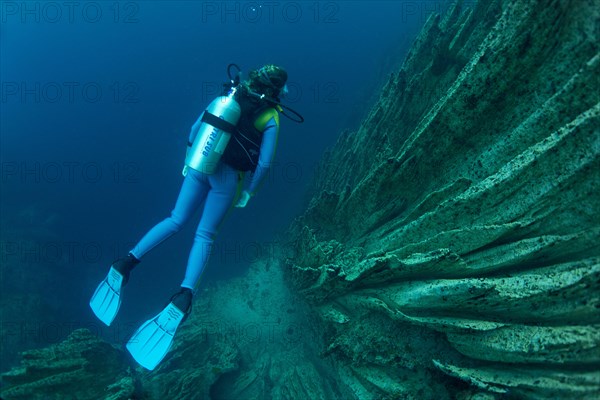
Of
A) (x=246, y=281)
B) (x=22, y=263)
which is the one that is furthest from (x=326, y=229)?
(x=22, y=263)

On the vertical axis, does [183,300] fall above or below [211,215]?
below

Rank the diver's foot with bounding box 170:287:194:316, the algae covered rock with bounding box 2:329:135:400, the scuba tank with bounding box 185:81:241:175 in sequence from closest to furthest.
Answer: the scuba tank with bounding box 185:81:241:175 → the diver's foot with bounding box 170:287:194:316 → the algae covered rock with bounding box 2:329:135:400

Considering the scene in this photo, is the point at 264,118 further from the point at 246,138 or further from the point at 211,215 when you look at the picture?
the point at 211,215

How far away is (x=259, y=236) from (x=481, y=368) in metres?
8.39

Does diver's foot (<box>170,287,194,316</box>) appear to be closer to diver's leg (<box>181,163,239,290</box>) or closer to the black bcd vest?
diver's leg (<box>181,163,239,290</box>)

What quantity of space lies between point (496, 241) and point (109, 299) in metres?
5.19

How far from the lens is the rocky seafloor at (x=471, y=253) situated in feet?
7.50

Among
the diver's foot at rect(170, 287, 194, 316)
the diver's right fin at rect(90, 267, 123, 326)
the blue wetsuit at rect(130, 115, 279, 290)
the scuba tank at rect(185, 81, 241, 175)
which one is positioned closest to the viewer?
the scuba tank at rect(185, 81, 241, 175)

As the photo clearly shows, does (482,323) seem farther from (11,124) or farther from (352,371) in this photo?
(11,124)

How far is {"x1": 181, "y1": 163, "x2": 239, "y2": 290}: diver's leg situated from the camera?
14.5ft

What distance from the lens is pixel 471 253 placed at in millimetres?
2910

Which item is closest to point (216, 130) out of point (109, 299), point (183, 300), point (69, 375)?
point (183, 300)

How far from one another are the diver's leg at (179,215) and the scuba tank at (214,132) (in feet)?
1.71

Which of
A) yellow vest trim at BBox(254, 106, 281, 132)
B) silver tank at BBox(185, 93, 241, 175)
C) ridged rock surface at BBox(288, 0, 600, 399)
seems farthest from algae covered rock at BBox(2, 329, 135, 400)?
yellow vest trim at BBox(254, 106, 281, 132)
